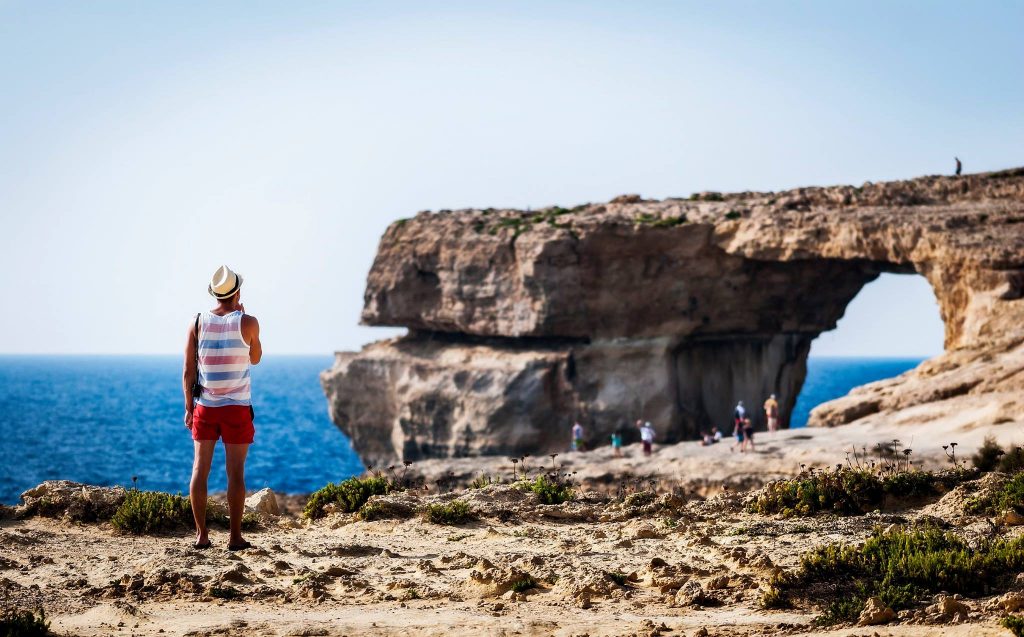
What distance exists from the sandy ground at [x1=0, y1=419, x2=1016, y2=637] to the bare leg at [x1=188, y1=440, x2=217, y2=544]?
0.23 m

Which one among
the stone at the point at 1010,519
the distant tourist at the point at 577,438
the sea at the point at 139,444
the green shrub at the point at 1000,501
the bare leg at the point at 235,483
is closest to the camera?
the bare leg at the point at 235,483

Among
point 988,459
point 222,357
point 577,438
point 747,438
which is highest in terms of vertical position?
point 222,357

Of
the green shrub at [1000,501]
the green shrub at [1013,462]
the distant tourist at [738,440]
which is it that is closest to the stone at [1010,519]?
the green shrub at [1000,501]

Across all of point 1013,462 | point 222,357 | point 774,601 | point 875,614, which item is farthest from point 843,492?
point 222,357

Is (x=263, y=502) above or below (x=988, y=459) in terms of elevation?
above

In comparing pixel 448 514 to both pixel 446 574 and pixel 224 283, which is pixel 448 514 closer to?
pixel 446 574

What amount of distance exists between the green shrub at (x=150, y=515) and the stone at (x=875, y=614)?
634 cm

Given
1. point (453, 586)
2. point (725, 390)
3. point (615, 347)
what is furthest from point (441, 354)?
point (453, 586)

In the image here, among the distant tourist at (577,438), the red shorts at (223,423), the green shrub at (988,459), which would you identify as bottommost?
the distant tourist at (577,438)

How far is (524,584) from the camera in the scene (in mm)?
8141

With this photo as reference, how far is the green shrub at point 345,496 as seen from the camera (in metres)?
12.6

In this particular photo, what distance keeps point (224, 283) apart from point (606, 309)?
3367cm

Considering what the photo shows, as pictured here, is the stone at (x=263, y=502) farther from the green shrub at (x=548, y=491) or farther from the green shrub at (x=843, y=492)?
the green shrub at (x=843, y=492)

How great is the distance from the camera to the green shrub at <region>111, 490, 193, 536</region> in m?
10.5
